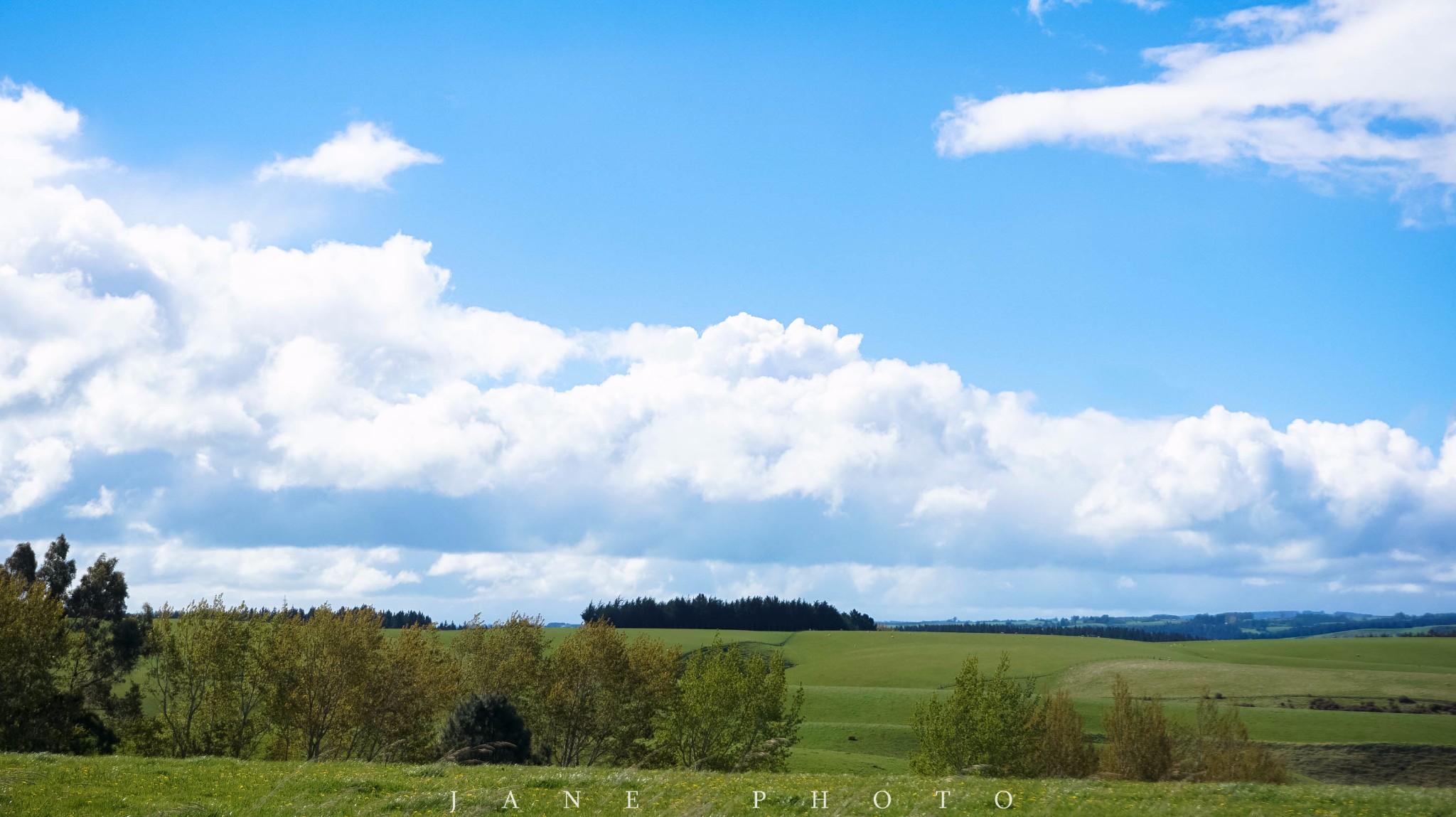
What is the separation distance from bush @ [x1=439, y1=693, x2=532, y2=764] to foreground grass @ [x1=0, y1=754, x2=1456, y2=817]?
2427 centimetres

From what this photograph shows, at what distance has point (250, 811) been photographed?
22797 mm

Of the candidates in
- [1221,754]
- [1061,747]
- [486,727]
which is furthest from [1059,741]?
[486,727]

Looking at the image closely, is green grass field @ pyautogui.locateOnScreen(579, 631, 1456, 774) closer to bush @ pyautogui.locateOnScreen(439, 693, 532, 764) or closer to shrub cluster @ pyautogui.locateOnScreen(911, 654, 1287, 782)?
shrub cluster @ pyautogui.locateOnScreen(911, 654, 1287, 782)

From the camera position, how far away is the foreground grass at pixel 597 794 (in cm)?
2206

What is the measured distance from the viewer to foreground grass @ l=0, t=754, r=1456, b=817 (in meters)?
22.1

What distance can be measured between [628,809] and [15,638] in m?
51.3

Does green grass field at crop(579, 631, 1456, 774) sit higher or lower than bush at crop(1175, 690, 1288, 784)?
lower

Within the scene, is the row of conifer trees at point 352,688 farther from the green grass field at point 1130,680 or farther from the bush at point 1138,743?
the bush at point 1138,743

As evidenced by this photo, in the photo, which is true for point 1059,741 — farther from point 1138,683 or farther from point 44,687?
point 1138,683

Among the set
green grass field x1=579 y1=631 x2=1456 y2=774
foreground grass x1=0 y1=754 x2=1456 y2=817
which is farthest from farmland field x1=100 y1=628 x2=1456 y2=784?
foreground grass x1=0 y1=754 x2=1456 y2=817

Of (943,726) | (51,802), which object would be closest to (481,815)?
(51,802)

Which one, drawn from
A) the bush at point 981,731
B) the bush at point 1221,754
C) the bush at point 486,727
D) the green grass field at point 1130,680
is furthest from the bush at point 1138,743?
the bush at point 486,727

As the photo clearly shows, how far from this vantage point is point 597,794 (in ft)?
79.1

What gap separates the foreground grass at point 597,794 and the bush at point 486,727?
2427 centimetres
